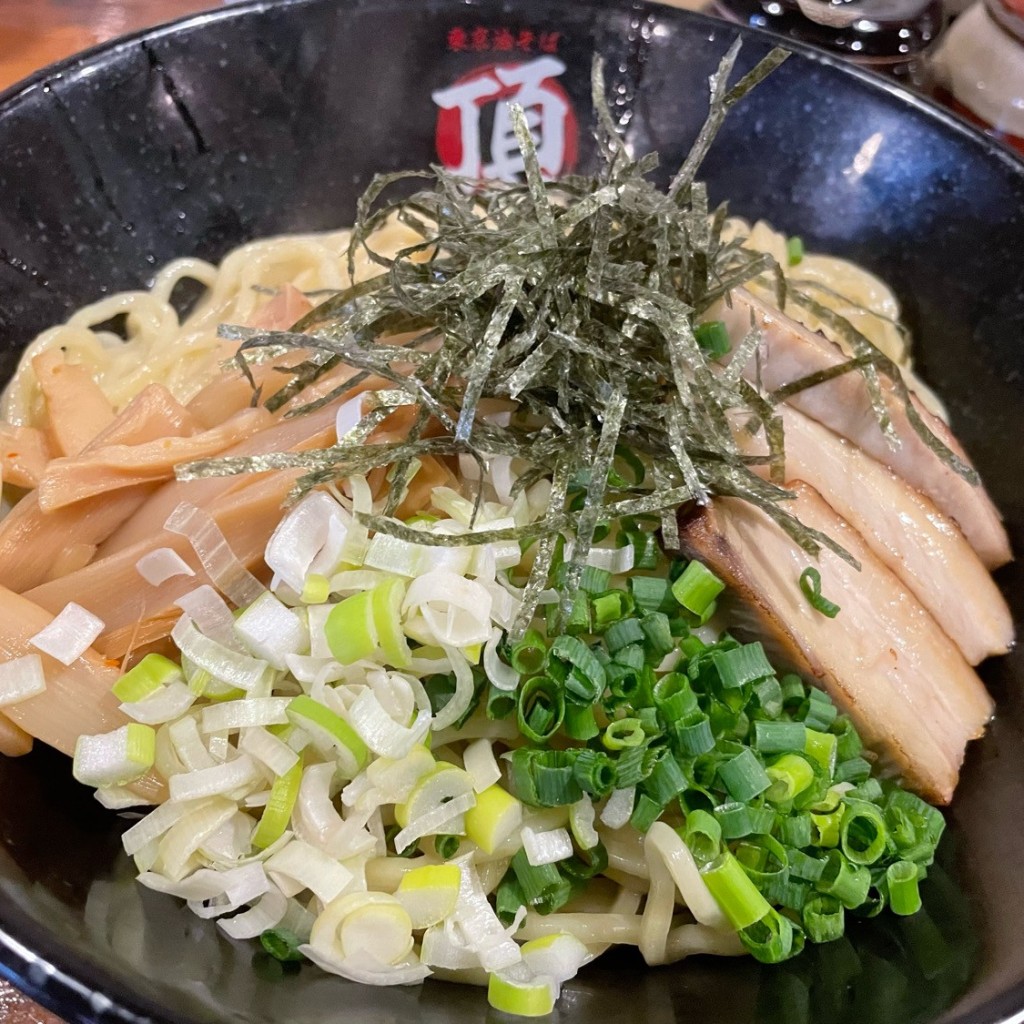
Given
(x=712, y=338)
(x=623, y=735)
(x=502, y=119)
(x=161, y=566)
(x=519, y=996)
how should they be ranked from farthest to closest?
(x=502, y=119), (x=712, y=338), (x=161, y=566), (x=623, y=735), (x=519, y=996)

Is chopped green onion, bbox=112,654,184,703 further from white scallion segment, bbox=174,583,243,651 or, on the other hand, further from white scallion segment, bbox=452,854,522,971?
white scallion segment, bbox=452,854,522,971

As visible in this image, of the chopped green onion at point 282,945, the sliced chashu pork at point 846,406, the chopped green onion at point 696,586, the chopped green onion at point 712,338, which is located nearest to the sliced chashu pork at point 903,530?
the sliced chashu pork at point 846,406

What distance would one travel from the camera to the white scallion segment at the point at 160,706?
1496 mm

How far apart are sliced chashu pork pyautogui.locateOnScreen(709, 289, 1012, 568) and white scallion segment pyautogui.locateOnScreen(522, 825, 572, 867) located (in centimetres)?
101

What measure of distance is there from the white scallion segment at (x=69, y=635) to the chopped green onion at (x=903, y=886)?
4.57ft

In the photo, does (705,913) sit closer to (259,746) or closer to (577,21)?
(259,746)

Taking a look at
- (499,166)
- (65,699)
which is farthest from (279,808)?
(499,166)

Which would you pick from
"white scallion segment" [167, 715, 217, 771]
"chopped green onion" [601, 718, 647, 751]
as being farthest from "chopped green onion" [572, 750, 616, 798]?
"white scallion segment" [167, 715, 217, 771]

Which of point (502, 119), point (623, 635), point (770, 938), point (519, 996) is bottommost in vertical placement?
point (770, 938)

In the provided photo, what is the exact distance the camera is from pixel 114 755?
A: 1474mm

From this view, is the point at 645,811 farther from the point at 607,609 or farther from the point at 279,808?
the point at 279,808

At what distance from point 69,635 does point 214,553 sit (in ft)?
0.87

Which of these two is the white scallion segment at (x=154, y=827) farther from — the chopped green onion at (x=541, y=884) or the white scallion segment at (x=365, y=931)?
the chopped green onion at (x=541, y=884)

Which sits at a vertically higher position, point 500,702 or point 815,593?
point 500,702
